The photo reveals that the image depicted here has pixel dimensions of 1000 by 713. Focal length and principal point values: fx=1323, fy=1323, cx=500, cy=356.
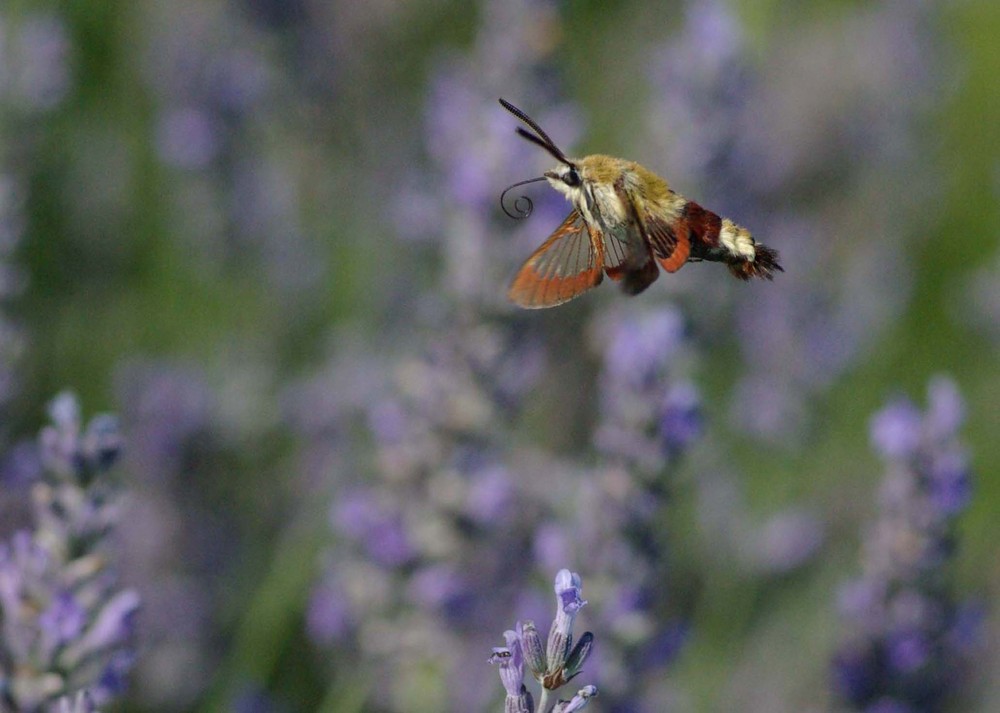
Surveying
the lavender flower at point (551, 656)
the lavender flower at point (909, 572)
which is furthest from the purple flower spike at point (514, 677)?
the lavender flower at point (909, 572)

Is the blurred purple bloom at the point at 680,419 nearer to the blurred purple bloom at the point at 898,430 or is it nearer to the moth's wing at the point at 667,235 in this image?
the blurred purple bloom at the point at 898,430

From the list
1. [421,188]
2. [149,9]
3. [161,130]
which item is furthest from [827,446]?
[149,9]

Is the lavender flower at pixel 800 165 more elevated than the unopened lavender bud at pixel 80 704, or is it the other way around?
the lavender flower at pixel 800 165

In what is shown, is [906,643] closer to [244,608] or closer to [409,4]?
[244,608]

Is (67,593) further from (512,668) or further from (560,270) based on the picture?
(560,270)

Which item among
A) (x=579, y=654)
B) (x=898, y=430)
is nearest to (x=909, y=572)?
(x=898, y=430)

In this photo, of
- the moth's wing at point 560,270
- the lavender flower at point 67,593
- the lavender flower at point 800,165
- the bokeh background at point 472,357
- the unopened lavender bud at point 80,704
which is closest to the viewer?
the unopened lavender bud at point 80,704

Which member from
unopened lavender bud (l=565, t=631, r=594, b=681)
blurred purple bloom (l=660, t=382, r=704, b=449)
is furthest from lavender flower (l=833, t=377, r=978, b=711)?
unopened lavender bud (l=565, t=631, r=594, b=681)
